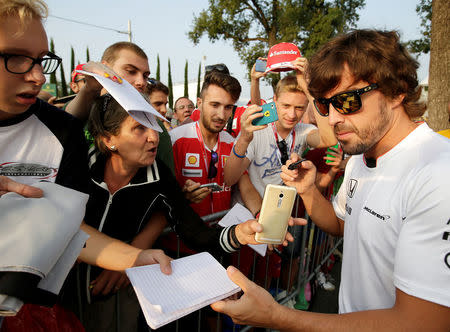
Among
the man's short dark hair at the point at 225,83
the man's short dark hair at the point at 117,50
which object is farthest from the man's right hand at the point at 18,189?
the man's short dark hair at the point at 225,83

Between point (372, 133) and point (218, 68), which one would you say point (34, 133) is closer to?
point (372, 133)

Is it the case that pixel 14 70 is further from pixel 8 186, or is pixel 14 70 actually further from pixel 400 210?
pixel 400 210

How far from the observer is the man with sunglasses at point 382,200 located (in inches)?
45.9

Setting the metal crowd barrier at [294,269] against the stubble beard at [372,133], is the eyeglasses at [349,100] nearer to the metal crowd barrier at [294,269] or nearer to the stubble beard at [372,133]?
the stubble beard at [372,133]

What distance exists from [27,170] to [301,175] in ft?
5.98

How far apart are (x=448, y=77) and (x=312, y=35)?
11867 mm

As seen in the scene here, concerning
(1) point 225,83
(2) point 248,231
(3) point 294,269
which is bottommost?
(3) point 294,269

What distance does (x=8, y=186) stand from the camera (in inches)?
39.6

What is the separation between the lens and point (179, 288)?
1418 mm

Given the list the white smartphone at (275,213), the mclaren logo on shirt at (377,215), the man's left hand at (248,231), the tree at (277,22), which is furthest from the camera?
the tree at (277,22)

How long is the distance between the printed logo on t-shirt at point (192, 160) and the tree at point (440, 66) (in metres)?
6.53

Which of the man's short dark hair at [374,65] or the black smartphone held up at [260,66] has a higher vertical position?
the black smartphone held up at [260,66]

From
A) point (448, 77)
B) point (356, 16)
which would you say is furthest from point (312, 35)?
point (448, 77)

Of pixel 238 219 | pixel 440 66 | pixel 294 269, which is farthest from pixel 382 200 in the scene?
pixel 440 66
